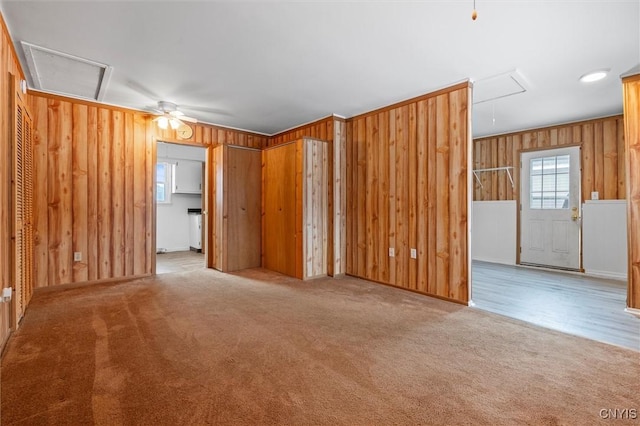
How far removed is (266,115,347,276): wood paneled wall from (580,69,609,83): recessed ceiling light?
2.85m

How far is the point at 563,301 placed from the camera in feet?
11.2

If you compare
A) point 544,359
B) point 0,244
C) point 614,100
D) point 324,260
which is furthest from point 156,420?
point 614,100

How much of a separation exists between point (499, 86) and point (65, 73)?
467cm

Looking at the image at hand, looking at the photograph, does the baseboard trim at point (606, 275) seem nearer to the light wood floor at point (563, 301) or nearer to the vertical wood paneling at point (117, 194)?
the light wood floor at point (563, 301)

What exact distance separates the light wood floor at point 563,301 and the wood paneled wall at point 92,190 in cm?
460

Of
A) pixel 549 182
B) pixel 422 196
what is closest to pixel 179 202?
pixel 422 196

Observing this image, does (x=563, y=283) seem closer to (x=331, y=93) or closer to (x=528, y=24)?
(x=528, y=24)

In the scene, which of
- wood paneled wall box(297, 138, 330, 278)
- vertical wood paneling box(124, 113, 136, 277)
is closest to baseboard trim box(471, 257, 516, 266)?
wood paneled wall box(297, 138, 330, 278)

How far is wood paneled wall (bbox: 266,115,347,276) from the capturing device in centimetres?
464

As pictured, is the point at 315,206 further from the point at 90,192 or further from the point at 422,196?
the point at 90,192

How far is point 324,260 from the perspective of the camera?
4.68 meters

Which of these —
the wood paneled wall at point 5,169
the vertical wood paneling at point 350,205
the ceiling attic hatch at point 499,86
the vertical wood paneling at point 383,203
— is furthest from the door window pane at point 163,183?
the ceiling attic hatch at point 499,86

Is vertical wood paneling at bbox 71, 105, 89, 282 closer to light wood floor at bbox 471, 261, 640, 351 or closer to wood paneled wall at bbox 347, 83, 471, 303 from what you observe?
wood paneled wall at bbox 347, 83, 471, 303

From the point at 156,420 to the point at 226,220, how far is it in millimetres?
3744
